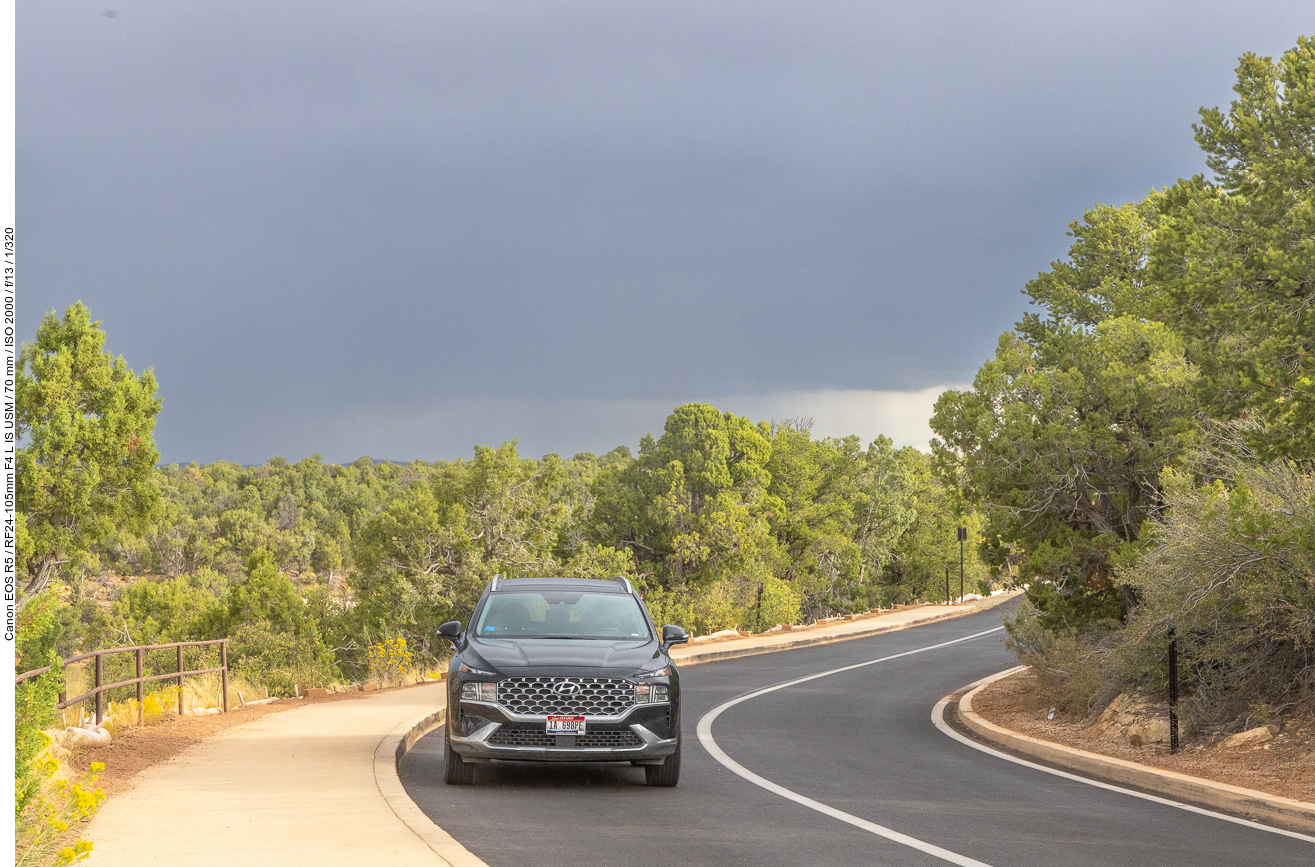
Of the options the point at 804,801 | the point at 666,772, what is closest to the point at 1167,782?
the point at 804,801

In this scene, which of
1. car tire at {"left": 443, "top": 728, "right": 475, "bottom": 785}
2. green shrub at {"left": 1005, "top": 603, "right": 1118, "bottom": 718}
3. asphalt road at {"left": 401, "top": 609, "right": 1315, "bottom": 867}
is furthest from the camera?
green shrub at {"left": 1005, "top": 603, "right": 1118, "bottom": 718}

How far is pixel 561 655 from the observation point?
10023mm

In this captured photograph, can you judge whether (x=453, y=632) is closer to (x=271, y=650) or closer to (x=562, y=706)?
(x=562, y=706)

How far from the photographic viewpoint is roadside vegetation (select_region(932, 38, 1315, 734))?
12.2 metres

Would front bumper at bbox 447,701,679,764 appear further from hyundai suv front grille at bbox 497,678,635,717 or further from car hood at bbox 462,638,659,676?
car hood at bbox 462,638,659,676

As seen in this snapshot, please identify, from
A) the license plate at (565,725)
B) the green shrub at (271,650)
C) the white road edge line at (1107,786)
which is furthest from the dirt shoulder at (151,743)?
the green shrub at (271,650)

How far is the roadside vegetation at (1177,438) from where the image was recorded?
40.2ft

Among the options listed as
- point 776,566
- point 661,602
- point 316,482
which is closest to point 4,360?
point 661,602

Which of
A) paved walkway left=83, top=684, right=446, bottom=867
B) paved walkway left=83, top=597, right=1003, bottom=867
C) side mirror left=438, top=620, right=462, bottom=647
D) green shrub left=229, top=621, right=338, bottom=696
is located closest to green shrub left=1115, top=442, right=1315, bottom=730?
side mirror left=438, top=620, right=462, bottom=647

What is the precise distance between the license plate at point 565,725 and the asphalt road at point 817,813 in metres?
0.55

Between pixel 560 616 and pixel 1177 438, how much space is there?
983 centimetres

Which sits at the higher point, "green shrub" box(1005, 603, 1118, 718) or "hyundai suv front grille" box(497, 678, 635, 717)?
"hyundai suv front grille" box(497, 678, 635, 717)

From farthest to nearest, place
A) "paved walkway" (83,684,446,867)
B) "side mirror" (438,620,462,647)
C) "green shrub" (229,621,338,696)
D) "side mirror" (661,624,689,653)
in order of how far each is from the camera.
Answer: "green shrub" (229,621,338,696) < "side mirror" (438,620,462,647) < "side mirror" (661,624,689,653) < "paved walkway" (83,684,446,867)

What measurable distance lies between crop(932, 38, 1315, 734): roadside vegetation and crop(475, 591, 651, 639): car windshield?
17.8 feet
